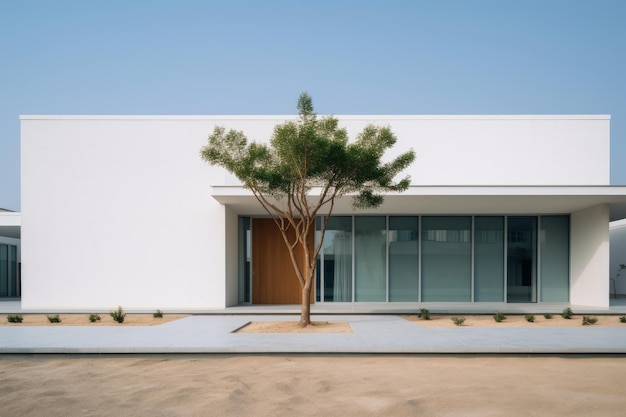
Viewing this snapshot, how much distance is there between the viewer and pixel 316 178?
11828 mm

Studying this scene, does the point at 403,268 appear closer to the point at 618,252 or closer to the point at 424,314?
the point at 424,314

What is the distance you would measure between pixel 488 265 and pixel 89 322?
1159cm

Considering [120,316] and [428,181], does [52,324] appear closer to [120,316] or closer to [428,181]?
[120,316]

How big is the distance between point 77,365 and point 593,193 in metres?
12.5

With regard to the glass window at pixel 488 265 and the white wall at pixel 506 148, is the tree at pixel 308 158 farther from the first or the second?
the glass window at pixel 488 265

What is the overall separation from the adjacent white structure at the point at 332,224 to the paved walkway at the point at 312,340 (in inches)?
158

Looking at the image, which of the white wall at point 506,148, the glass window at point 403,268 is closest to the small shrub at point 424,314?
the glass window at point 403,268

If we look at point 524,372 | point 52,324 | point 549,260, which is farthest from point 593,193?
point 52,324

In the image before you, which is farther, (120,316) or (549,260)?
(549,260)

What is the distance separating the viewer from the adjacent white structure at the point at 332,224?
50.5 feet

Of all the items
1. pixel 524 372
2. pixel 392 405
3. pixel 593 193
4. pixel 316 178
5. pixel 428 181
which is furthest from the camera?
pixel 428 181

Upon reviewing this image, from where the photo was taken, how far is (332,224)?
55.0ft

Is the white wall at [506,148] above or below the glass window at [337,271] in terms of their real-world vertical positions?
above

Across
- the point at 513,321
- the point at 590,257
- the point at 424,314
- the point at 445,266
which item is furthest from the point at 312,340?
the point at 590,257
